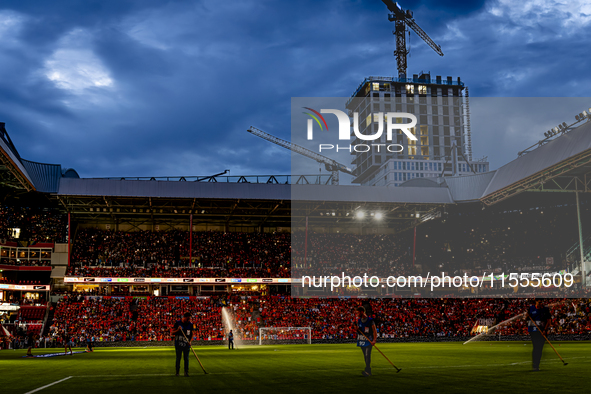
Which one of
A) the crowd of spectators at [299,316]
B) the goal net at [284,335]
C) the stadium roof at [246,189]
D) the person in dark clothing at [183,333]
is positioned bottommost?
the goal net at [284,335]

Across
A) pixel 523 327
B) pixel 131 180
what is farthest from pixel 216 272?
pixel 523 327

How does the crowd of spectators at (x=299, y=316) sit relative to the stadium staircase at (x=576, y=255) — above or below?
below

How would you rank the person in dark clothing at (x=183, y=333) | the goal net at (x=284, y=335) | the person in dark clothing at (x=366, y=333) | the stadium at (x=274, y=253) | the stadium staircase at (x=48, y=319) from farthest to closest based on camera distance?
the stadium staircase at (x=48, y=319)
the stadium at (x=274, y=253)
the goal net at (x=284, y=335)
the person in dark clothing at (x=183, y=333)
the person in dark clothing at (x=366, y=333)

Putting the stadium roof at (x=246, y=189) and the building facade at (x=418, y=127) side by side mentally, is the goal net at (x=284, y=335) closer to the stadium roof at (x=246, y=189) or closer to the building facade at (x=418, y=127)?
the stadium roof at (x=246, y=189)

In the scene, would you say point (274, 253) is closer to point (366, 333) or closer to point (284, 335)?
point (284, 335)

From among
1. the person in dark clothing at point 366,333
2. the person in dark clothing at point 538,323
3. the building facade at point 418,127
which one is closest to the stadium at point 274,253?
the person in dark clothing at point 538,323

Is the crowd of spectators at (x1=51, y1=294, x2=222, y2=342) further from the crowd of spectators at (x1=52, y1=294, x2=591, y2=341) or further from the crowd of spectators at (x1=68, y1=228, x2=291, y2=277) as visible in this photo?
the crowd of spectators at (x1=68, y1=228, x2=291, y2=277)

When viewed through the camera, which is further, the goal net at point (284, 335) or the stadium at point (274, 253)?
the stadium at point (274, 253)

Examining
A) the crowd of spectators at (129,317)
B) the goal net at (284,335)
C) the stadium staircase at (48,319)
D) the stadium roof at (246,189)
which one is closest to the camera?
the goal net at (284,335)

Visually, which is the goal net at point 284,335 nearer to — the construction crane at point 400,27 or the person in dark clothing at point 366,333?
the person in dark clothing at point 366,333

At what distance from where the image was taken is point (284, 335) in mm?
47906

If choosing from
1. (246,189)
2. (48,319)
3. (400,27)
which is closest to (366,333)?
(246,189)

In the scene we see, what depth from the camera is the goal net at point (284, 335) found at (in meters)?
47.5

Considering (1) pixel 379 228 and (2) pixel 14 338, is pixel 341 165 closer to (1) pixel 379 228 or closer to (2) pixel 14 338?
(1) pixel 379 228
